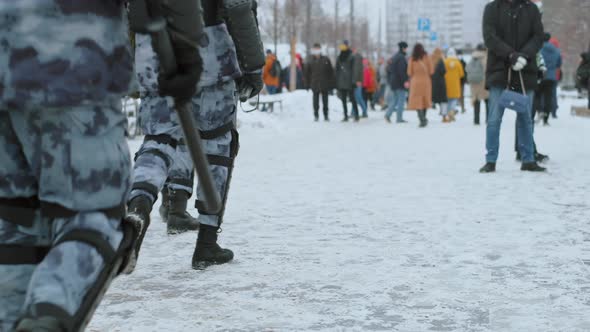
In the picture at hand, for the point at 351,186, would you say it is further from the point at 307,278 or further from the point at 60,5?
the point at 60,5

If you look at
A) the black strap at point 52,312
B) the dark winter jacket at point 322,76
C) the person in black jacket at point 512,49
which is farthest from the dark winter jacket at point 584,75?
the dark winter jacket at point 322,76

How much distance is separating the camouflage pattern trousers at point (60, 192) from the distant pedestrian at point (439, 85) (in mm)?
18947

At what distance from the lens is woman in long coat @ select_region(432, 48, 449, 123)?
68.8 ft

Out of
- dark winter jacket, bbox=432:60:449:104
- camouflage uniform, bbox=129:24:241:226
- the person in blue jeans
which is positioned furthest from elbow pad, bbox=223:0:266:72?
dark winter jacket, bbox=432:60:449:104

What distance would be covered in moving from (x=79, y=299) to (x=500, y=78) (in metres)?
7.25

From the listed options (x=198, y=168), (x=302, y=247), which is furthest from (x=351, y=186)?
(x=198, y=168)

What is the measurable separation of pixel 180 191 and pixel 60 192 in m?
3.10

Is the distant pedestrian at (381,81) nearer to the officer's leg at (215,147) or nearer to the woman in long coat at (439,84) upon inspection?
the woman in long coat at (439,84)

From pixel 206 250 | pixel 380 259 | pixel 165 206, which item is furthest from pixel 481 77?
pixel 206 250

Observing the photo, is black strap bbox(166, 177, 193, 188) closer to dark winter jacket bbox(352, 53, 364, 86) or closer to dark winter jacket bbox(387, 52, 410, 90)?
dark winter jacket bbox(387, 52, 410, 90)

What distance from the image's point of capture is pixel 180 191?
531 centimetres

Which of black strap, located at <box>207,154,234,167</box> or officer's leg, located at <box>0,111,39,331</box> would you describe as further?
black strap, located at <box>207,154,234,167</box>

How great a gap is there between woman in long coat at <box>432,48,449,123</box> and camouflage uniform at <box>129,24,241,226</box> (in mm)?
16700

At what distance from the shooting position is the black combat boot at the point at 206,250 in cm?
445
